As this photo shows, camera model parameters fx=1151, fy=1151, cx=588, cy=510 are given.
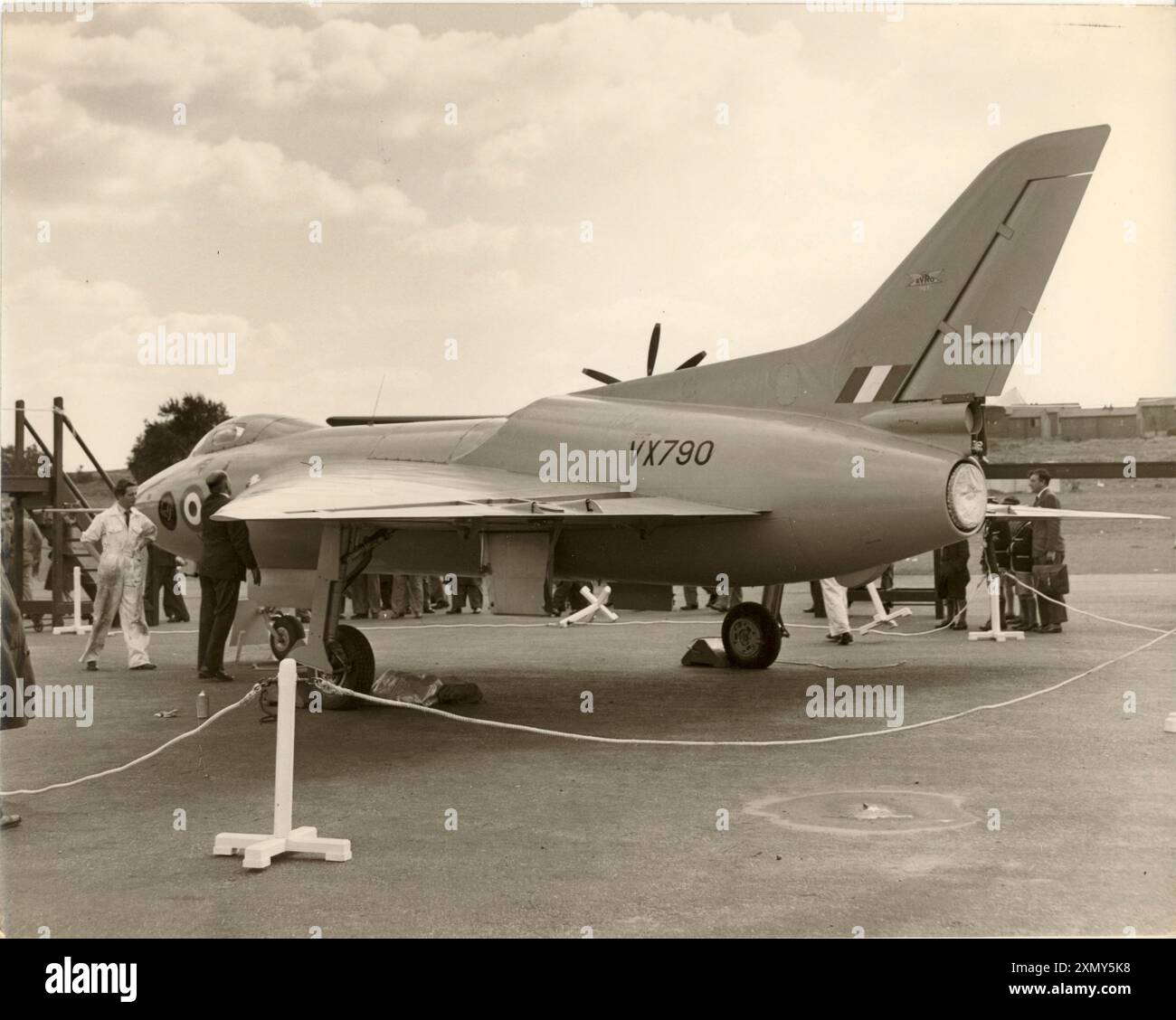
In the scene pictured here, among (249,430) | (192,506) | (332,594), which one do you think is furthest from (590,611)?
(332,594)

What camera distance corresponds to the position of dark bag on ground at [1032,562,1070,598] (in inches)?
618

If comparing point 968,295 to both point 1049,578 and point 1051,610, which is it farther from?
point 1051,610

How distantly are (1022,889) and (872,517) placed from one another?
4491 mm

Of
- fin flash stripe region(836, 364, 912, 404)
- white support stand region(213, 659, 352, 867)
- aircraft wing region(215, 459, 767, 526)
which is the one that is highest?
fin flash stripe region(836, 364, 912, 404)

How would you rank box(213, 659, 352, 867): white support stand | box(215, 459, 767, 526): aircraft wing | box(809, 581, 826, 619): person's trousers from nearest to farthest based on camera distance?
box(213, 659, 352, 867): white support stand
box(215, 459, 767, 526): aircraft wing
box(809, 581, 826, 619): person's trousers

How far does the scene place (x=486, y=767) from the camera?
25.2 feet

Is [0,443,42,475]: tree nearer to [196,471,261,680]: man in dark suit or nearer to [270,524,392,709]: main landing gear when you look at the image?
[196,471,261,680]: man in dark suit

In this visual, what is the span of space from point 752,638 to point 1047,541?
5679 mm

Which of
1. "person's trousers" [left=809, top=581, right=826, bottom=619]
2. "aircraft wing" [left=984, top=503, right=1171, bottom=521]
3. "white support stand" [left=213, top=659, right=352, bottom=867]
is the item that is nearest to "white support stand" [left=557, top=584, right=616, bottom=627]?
"person's trousers" [left=809, top=581, right=826, bottom=619]

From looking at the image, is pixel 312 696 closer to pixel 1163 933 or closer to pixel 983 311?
pixel 983 311

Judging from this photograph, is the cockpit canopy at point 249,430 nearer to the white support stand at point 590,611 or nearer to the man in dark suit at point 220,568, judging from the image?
the man in dark suit at point 220,568

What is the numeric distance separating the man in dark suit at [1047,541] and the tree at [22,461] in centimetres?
1554

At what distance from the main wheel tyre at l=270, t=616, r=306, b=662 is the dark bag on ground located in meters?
9.79
